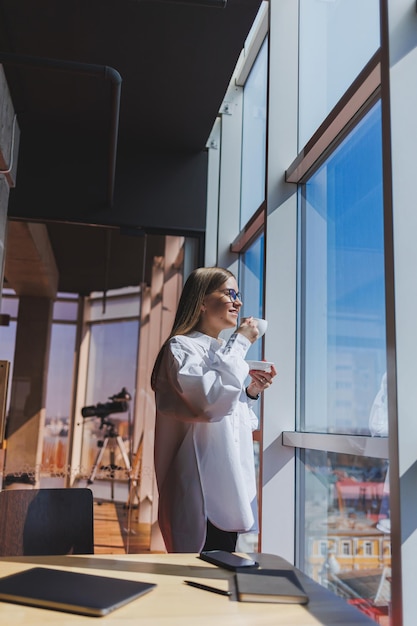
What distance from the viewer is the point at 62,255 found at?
179 inches

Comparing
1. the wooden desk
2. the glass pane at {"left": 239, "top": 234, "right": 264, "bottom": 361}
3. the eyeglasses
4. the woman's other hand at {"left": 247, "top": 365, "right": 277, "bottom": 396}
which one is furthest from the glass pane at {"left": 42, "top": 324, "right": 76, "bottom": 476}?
the wooden desk

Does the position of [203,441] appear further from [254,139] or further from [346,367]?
[254,139]

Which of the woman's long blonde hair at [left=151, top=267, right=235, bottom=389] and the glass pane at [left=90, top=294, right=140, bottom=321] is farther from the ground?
the glass pane at [left=90, top=294, right=140, bottom=321]

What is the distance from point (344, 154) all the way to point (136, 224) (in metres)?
2.31

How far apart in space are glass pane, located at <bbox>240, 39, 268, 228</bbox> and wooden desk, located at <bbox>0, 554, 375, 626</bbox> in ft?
9.23

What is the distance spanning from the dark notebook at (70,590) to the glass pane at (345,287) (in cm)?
115

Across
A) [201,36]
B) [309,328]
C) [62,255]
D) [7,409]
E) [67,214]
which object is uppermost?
[201,36]

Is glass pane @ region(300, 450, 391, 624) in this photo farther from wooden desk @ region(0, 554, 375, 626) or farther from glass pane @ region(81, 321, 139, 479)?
glass pane @ region(81, 321, 139, 479)

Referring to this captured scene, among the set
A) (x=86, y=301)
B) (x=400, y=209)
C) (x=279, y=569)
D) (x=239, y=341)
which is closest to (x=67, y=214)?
(x=86, y=301)

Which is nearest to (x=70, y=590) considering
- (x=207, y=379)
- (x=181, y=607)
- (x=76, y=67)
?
(x=181, y=607)

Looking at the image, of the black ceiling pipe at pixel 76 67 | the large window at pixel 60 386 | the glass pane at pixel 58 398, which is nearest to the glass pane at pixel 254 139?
the black ceiling pipe at pixel 76 67

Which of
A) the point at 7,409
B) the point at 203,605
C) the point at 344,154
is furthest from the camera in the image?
the point at 7,409

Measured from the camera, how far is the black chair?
1685 mm

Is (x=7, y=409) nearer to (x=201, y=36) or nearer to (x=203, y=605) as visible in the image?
(x=201, y=36)
